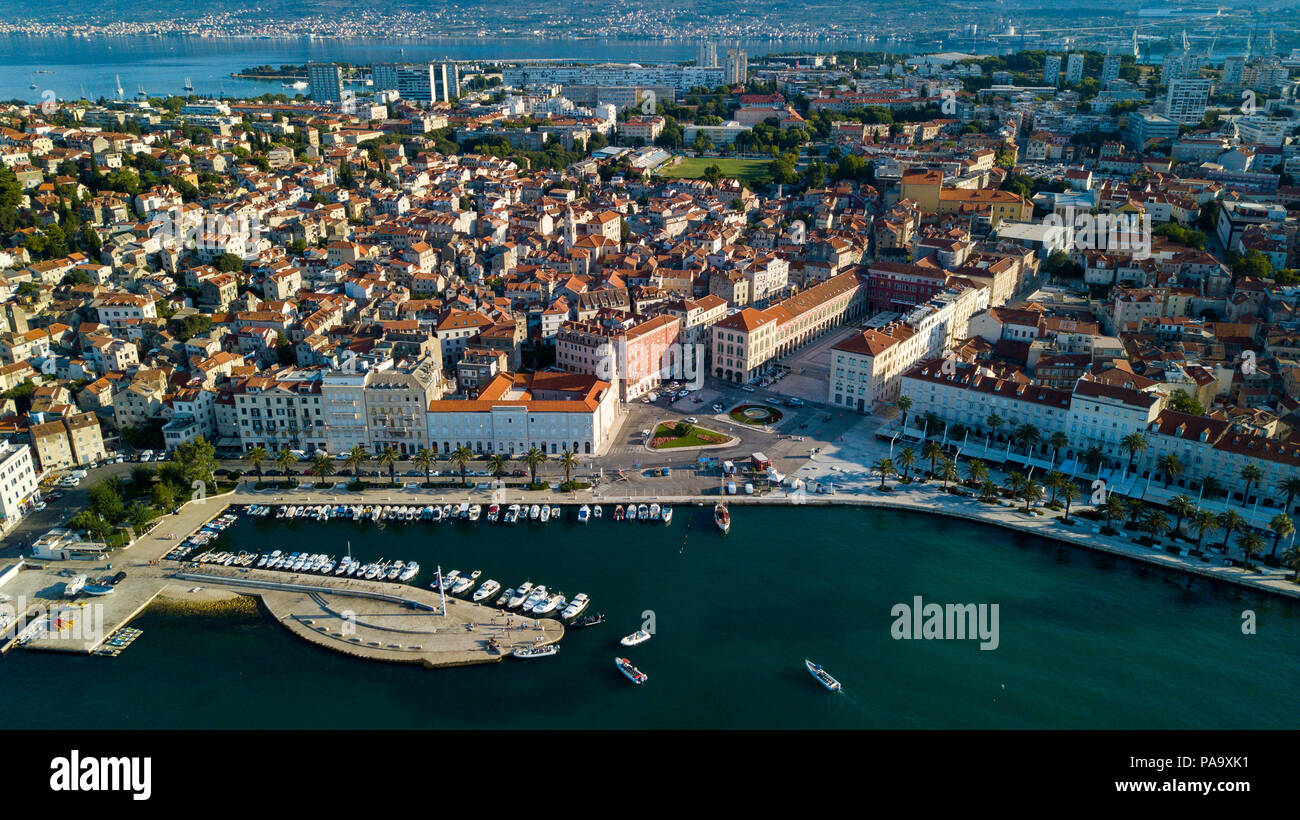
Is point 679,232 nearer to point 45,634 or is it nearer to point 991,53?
point 45,634

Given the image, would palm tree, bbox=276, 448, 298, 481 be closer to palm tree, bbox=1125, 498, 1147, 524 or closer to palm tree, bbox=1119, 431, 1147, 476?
palm tree, bbox=1125, 498, 1147, 524

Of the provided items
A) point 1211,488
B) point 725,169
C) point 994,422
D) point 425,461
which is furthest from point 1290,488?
point 725,169

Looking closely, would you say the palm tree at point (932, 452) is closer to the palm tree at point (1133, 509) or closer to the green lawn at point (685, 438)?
the palm tree at point (1133, 509)

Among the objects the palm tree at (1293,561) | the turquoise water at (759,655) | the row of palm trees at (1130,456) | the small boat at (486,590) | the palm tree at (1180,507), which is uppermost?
the row of palm trees at (1130,456)

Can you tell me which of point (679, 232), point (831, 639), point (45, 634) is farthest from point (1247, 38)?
point (45, 634)

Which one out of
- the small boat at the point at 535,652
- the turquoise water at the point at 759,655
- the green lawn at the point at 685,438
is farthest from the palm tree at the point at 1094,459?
the small boat at the point at 535,652

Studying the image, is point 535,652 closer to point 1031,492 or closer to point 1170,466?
point 1031,492

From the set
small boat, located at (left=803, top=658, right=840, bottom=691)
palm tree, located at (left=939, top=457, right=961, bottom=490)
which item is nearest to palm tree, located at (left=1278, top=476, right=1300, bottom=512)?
palm tree, located at (left=939, top=457, right=961, bottom=490)
